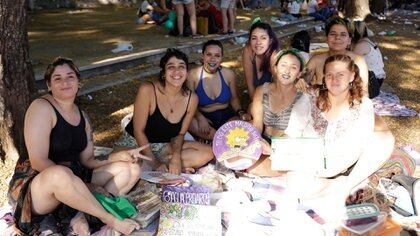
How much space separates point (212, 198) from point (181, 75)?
1113 mm

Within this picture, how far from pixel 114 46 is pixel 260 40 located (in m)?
4.19

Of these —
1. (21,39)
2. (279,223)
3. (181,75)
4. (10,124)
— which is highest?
(21,39)

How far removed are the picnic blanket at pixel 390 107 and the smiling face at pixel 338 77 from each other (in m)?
2.31

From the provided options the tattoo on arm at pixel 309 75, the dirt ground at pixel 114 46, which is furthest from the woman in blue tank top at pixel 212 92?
the dirt ground at pixel 114 46

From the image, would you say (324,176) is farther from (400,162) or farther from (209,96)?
(209,96)

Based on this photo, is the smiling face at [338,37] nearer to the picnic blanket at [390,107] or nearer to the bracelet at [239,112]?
the bracelet at [239,112]

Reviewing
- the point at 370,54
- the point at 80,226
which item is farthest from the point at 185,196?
the point at 370,54

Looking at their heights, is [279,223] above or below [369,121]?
below

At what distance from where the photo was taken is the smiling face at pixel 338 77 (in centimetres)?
340

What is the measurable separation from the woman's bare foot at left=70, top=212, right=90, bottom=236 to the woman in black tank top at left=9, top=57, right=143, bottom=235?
0.01 meters

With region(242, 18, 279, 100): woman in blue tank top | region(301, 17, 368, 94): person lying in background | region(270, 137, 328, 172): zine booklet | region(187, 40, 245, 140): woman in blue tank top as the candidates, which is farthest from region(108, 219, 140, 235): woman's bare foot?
region(301, 17, 368, 94): person lying in background

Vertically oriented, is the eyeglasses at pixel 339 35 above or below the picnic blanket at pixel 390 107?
above

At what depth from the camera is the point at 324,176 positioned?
11.7 ft

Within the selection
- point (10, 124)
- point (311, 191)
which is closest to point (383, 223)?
point (311, 191)
